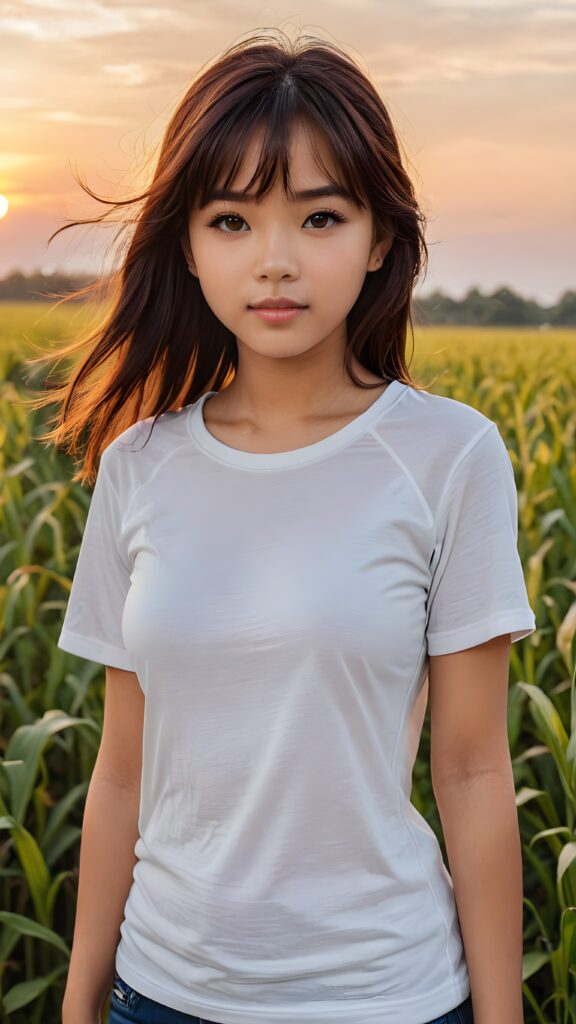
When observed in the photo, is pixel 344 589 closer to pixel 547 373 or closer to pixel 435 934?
pixel 435 934

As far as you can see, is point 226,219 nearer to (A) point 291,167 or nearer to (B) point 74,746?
(A) point 291,167

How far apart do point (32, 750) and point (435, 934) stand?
43.0 inches

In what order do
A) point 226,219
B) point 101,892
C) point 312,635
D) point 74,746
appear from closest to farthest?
point 312,635, point 226,219, point 101,892, point 74,746

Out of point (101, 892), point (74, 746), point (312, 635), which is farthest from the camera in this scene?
point (74, 746)

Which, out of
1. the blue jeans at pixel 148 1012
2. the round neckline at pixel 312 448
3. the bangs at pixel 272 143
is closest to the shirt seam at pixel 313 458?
the round neckline at pixel 312 448

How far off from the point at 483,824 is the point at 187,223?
2.36 feet

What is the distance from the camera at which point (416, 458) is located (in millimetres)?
1270

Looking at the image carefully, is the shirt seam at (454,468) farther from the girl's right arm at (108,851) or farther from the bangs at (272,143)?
the girl's right arm at (108,851)

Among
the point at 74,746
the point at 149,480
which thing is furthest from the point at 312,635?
the point at 74,746

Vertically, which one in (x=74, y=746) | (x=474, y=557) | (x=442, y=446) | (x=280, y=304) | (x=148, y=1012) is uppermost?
(x=280, y=304)

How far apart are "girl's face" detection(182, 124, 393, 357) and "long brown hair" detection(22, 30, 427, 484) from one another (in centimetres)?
2

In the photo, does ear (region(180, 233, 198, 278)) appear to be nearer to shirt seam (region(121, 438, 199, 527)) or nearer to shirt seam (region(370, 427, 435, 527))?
shirt seam (region(121, 438, 199, 527))

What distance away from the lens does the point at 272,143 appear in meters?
1.26

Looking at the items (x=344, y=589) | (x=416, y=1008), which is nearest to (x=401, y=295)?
(x=344, y=589)
